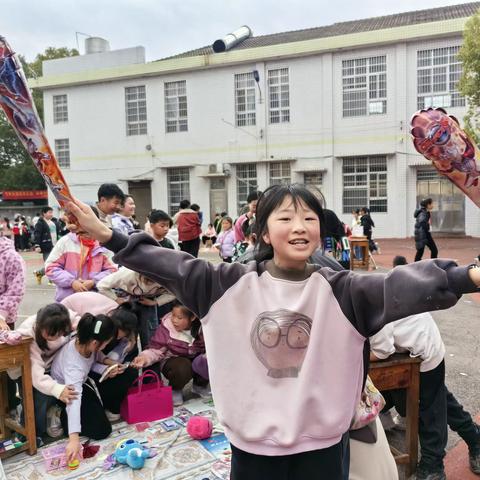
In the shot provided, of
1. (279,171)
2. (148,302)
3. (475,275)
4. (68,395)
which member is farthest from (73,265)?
(279,171)

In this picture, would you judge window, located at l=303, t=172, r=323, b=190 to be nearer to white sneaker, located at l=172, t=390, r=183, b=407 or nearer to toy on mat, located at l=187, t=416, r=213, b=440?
white sneaker, located at l=172, t=390, r=183, b=407

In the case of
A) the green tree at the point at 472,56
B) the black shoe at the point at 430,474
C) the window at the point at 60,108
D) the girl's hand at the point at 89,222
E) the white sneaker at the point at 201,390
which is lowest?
the white sneaker at the point at 201,390

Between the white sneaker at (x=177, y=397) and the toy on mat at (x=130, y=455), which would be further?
the white sneaker at (x=177, y=397)

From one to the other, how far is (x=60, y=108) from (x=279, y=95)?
36.2 feet

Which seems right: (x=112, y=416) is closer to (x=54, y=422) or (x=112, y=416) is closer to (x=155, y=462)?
(x=54, y=422)

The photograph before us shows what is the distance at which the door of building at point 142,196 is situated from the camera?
2291 cm

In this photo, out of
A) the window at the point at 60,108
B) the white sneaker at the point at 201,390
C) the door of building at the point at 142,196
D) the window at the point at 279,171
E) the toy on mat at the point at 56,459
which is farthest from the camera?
the window at the point at 60,108

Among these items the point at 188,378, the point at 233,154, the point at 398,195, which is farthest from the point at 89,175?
the point at 188,378

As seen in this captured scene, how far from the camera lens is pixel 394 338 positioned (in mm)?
2795

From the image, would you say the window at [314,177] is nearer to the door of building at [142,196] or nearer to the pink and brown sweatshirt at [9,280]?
the door of building at [142,196]

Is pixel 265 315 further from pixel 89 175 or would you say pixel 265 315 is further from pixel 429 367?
pixel 89 175

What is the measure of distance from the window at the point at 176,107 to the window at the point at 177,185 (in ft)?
5.98

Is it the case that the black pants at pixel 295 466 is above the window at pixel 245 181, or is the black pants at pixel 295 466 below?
below

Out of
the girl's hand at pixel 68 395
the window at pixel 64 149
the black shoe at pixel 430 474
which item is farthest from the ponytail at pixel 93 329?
the window at pixel 64 149
